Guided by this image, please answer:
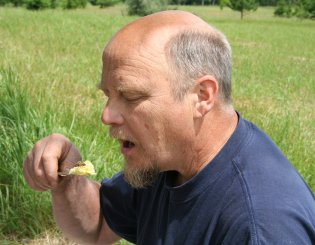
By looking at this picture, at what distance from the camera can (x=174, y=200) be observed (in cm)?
146

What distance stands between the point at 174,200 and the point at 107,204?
1.63 feet

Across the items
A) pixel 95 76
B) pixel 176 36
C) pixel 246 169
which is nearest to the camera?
pixel 246 169

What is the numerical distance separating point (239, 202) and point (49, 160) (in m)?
0.66

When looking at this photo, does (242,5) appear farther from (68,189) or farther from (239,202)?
(239,202)

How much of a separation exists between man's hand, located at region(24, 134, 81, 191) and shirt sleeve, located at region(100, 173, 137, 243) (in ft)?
0.59

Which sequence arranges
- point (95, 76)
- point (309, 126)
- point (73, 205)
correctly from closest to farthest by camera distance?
point (73, 205)
point (309, 126)
point (95, 76)

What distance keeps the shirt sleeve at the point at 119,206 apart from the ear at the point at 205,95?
0.51 metres

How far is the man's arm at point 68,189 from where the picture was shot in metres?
1.70

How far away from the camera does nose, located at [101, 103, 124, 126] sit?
4.80 ft

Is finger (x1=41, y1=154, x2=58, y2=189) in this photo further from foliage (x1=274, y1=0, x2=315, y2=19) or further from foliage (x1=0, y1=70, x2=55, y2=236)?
foliage (x1=274, y1=0, x2=315, y2=19)

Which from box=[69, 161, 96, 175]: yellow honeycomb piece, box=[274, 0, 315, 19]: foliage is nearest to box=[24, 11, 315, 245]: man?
box=[69, 161, 96, 175]: yellow honeycomb piece

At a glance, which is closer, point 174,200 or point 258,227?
point 258,227

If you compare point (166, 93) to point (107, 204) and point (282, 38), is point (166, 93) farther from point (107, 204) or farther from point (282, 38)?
point (282, 38)

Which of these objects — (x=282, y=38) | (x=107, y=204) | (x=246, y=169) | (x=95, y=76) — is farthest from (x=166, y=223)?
(x=282, y=38)
